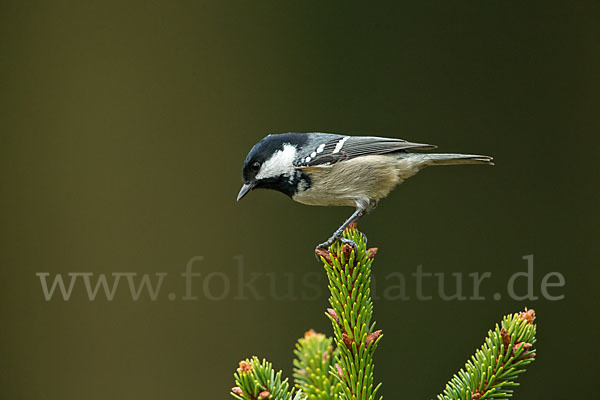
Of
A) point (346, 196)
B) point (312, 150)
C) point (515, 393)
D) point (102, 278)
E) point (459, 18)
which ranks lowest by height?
point (515, 393)

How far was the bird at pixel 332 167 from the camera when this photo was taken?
4.91 ft

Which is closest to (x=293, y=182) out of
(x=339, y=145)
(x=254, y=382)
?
(x=339, y=145)

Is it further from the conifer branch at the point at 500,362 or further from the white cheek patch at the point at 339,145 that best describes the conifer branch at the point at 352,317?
the white cheek patch at the point at 339,145

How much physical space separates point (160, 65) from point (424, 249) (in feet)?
4.44

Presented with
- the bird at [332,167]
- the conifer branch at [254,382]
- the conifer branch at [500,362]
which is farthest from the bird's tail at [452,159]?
the conifer branch at [254,382]

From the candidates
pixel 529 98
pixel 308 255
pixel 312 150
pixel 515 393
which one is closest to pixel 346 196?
pixel 312 150

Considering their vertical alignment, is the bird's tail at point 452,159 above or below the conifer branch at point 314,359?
above

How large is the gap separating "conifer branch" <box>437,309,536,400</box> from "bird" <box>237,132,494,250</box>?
0.60m

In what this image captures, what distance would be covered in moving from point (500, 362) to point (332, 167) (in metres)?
0.75

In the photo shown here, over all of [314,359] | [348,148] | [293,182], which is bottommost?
[314,359]

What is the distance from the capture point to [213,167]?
95.3 inches

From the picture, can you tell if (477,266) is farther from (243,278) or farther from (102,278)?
(102,278)

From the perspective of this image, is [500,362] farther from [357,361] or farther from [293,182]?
[293,182]

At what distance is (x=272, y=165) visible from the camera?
1.50 metres
